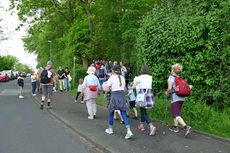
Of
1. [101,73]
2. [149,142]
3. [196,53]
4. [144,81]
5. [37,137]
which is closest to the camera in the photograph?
[149,142]

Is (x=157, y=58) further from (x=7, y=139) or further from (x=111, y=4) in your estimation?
(x=111, y=4)

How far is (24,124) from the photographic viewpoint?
808 cm

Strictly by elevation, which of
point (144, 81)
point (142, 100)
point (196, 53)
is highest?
point (196, 53)

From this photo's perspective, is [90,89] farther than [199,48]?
No

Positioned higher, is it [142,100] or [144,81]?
[144,81]

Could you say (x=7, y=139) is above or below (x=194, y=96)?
below

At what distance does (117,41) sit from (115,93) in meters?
18.7

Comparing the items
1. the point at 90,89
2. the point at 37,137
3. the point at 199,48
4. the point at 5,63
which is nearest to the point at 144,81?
the point at 90,89

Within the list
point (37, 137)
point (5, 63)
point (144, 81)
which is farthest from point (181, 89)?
point (5, 63)

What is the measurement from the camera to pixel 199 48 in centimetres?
924

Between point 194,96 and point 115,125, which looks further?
point 194,96

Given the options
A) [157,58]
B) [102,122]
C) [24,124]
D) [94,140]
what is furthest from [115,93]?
[157,58]

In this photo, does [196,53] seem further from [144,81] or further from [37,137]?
[37,137]

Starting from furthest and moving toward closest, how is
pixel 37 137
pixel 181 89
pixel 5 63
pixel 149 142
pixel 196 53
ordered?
pixel 5 63 → pixel 196 53 → pixel 37 137 → pixel 181 89 → pixel 149 142
